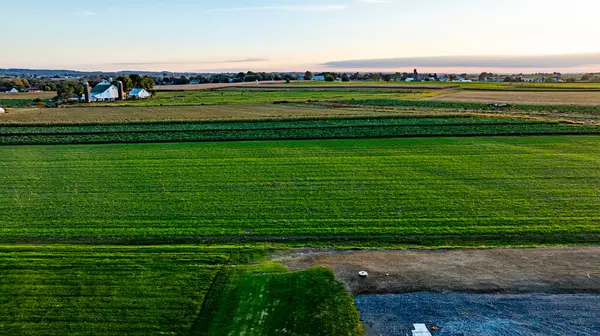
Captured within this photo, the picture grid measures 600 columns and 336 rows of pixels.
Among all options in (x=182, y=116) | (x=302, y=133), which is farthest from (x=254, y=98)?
(x=302, y=133)

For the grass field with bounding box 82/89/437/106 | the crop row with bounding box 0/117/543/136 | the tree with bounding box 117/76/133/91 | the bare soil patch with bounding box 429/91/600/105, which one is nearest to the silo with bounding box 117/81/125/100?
the tree with bounding box 117/76/133/91

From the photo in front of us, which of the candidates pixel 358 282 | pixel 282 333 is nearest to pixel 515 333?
pixel 358 282

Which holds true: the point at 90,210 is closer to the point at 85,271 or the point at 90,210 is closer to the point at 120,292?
the point at 85,271

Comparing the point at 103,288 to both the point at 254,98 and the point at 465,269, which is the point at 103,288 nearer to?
the point at 465,269

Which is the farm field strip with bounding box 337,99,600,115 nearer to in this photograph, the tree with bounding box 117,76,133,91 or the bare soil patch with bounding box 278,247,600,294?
the bare soil patch with bounding box 278,247,600,294

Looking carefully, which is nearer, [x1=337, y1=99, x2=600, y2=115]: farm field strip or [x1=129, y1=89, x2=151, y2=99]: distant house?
[x1=337, y1=99, x2=600, y2=115]: farm field strip

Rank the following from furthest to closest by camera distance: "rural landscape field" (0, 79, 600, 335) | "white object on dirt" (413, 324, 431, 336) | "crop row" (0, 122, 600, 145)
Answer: "crop row" (0, 122, 600, 145) → "rural landscape field" (0, 79, 600, 335) → "white object on dirt" (413, 324, 431, 336)

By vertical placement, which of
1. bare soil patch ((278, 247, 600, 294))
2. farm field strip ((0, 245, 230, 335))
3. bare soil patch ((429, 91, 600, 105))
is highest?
bare soil patch ((429, 91, 600, 105))
